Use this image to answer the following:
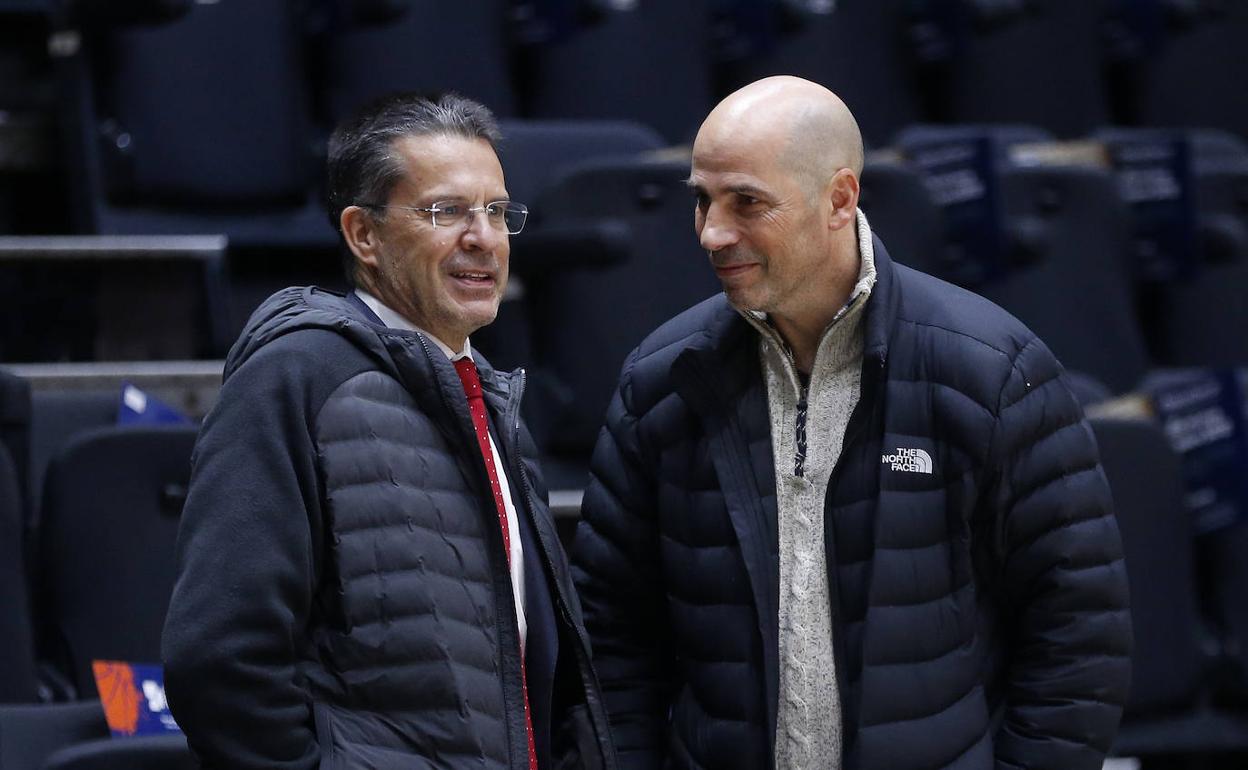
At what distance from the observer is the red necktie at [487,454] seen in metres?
0.89

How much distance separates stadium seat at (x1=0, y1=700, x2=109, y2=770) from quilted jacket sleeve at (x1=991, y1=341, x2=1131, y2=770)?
0.56 metres

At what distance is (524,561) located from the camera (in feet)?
3.00

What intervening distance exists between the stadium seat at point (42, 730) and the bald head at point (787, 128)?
1.75 ft

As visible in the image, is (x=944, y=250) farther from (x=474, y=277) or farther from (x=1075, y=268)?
(x=474, y=277)

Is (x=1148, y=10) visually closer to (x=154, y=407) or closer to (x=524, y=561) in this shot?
(x=154, y=407)

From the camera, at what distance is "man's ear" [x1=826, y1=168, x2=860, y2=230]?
0.95 meters

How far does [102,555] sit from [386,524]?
54 centimetres

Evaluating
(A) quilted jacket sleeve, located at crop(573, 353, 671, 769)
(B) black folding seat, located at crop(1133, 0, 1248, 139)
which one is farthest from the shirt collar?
(B) black folding seat, located at crop(1133, 0, 1248, 139)

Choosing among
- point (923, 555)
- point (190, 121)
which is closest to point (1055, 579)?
point (923, 555)

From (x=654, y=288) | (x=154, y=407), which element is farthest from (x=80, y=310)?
(x=654, y=288)

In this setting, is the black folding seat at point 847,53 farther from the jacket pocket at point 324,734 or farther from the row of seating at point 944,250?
the jacket pocket at point 324,734

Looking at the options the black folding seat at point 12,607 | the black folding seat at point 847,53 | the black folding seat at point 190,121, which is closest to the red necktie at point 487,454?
the black folding seat at point 12,607

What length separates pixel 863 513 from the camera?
3.08ft

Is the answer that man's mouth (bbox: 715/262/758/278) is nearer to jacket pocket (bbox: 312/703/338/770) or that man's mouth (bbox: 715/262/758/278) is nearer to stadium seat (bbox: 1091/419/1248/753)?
jacket pocket (bbox: 312/703/338/770)
